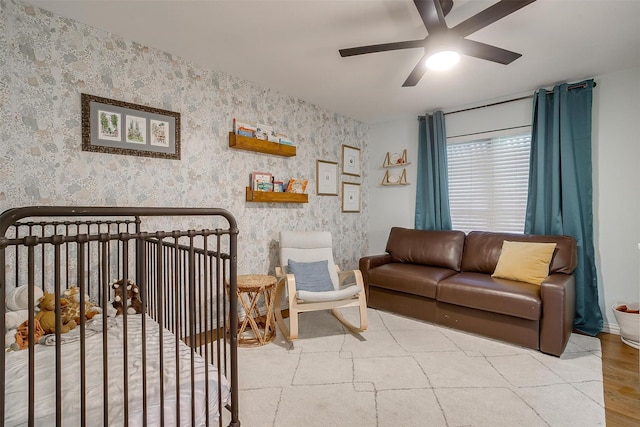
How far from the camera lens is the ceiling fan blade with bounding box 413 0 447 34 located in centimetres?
167

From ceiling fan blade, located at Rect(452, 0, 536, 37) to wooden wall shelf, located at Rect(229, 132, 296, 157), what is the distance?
1.90m

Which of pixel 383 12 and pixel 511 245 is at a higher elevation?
pixel 383 12

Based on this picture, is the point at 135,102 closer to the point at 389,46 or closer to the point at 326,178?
the point at 389,46

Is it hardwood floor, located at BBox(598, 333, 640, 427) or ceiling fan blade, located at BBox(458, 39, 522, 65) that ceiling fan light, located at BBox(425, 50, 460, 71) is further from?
hardwood floor, located at BBox(598, 333, 640, 427)

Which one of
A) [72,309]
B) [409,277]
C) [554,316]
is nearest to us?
[72,309]

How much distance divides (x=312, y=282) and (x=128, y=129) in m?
1.96

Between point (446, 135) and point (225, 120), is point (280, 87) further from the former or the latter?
point (446, 135)

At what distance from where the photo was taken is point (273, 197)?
3287mm

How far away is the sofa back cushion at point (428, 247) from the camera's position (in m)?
3.54

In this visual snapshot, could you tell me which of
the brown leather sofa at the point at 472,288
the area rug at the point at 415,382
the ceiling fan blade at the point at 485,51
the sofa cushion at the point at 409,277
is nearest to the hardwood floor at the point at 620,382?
the area rug at the point at 415,382

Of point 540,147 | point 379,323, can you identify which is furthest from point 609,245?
point 379,323

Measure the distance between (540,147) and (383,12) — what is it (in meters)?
2.20

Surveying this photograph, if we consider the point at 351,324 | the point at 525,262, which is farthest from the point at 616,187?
the point at 351,324

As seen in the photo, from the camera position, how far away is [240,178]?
3.14m
